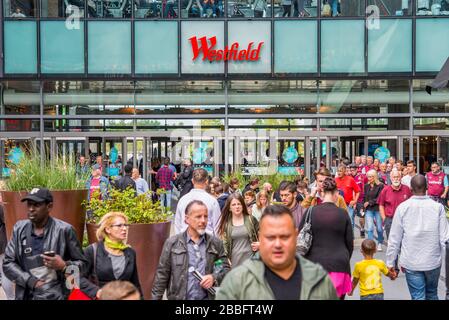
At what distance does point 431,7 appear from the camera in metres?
22.1

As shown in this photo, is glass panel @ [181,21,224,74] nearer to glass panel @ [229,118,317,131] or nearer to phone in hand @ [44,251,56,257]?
glass panel @ [229,118,317,131]

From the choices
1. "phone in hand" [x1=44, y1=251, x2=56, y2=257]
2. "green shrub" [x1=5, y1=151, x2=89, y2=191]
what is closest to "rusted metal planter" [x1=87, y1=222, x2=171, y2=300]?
"green shrub" [x1=5, y1=151, x2=89, y2=191]

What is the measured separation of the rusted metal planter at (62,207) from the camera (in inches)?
376

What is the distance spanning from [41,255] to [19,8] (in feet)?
60.2

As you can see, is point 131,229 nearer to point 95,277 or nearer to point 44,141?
point 95,277

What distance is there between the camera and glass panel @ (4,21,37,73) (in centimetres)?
2191

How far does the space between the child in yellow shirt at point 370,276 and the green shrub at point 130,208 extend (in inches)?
115

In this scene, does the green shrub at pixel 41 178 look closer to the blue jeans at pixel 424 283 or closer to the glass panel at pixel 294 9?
the blue jeans at pixel 424 283

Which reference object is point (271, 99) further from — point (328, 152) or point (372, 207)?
point (372, 207)

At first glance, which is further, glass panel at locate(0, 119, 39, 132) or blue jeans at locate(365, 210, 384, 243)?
glass panel at locate(0, 119, 39, 132)

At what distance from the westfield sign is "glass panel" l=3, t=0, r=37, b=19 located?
5238 millimetres

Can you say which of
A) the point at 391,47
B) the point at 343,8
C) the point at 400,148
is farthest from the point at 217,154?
the point at 391,47

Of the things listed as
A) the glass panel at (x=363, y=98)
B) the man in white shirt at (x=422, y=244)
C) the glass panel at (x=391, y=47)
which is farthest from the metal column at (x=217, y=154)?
the man in white shirt at (x=422, y=244)
